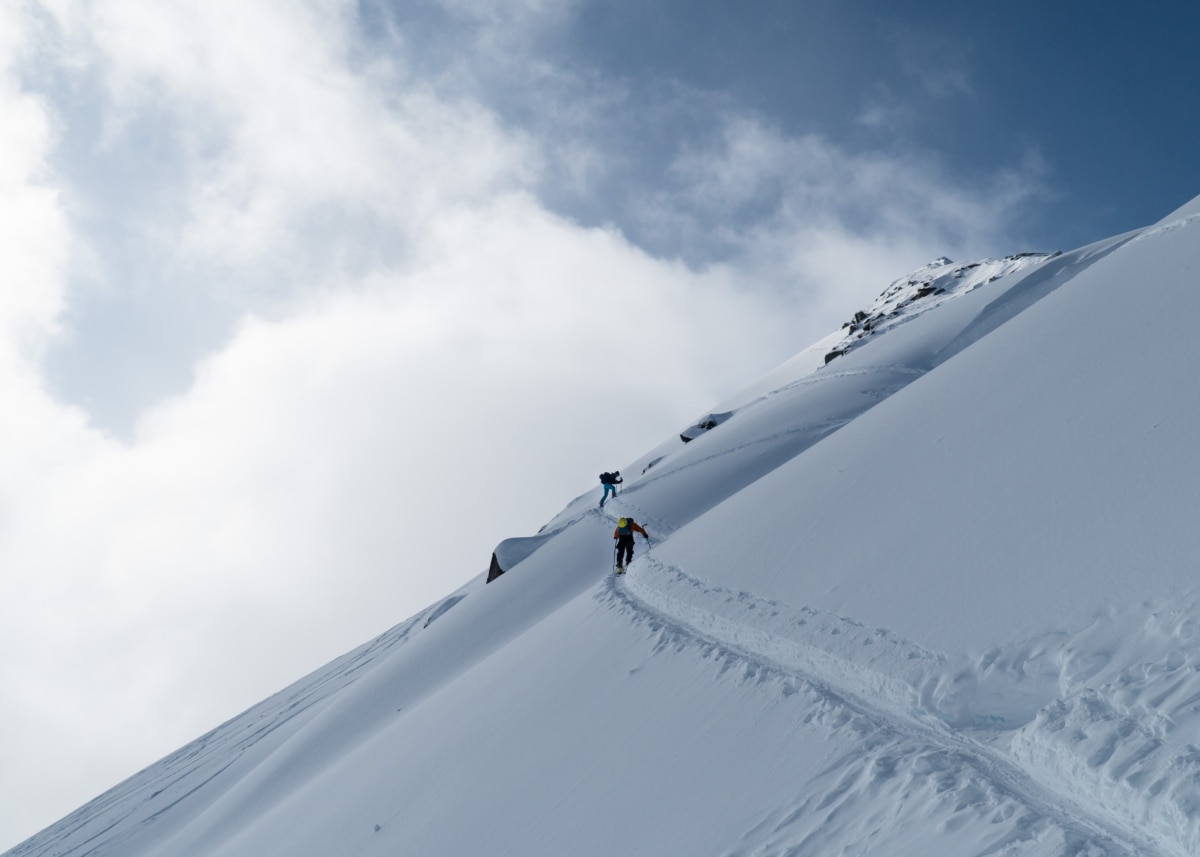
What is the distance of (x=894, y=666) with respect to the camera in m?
6.06

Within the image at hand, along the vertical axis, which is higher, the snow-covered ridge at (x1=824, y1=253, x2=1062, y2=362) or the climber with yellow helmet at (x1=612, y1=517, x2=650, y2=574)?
the snow-covered ridge at (x1=824, y1=253, x2=1062, y2=362)

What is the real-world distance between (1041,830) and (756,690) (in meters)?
2.93

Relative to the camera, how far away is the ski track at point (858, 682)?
13.1ft

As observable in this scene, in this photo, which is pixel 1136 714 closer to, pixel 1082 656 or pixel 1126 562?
pixel 1082 656

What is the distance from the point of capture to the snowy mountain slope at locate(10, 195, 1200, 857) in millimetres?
4512

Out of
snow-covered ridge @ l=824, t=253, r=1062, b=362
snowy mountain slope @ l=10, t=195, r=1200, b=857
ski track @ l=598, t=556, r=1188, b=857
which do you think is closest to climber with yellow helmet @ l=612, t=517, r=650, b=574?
snowy mountain slope @ l=10, t=195, r=1200, b=857

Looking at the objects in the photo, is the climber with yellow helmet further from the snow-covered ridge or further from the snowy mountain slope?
the snow-covered ridge

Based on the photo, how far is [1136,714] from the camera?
14.3ft

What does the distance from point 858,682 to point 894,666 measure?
329 mm

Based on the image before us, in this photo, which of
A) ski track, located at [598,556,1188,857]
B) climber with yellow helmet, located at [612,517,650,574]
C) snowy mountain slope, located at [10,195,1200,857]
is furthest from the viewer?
climber with yellow helmet, located at [612,517,650,574]

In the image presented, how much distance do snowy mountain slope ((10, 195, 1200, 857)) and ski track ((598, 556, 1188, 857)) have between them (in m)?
0.02

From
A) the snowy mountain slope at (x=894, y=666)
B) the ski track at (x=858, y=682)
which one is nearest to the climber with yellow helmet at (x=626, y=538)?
the snowy mountain slope at (x=894, y=666)

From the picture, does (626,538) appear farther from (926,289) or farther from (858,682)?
(926,289)

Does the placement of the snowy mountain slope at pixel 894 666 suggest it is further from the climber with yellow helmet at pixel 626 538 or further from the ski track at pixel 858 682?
the climber with yellow helmet at pixel 626 538
